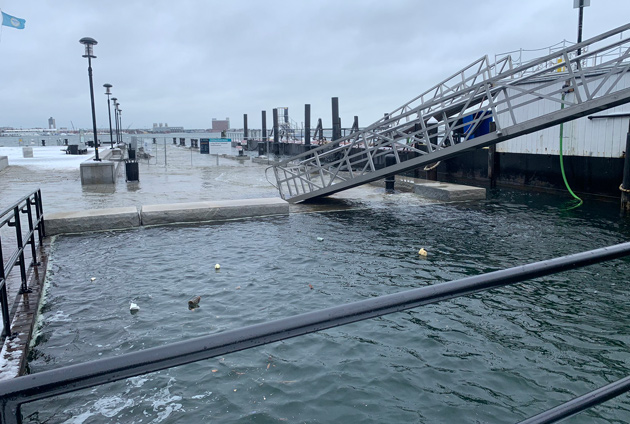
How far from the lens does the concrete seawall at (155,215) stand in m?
11.0

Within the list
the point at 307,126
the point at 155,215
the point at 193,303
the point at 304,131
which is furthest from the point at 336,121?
the point at 193,303

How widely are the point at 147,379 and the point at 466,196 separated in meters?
13.0

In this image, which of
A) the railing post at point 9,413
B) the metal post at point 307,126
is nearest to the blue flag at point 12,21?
Answer: the railing post at point 9,413

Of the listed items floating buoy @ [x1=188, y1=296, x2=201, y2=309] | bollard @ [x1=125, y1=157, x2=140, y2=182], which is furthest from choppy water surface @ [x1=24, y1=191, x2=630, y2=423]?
bollard @ [x1=125, y1=157, x2=140, y2=182]

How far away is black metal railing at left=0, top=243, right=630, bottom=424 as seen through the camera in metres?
1.27

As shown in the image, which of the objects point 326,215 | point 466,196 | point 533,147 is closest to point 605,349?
point 326,215

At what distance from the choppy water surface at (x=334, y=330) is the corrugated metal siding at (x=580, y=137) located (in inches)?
318

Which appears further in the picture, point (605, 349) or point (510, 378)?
point (605, 349)

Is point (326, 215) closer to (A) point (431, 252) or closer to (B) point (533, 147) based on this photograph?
(A) point (431, 252)

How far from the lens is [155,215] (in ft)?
38.7

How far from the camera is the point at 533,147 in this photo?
2148 cm

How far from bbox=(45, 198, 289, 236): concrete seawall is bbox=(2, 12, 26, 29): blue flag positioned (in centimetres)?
956

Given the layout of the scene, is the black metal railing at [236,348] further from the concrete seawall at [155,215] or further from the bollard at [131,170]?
the bollard at [131,170]

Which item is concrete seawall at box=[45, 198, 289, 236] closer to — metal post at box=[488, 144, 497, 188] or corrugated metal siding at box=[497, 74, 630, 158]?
corrugated metal siding at box=[497, 74, 630, 158]
